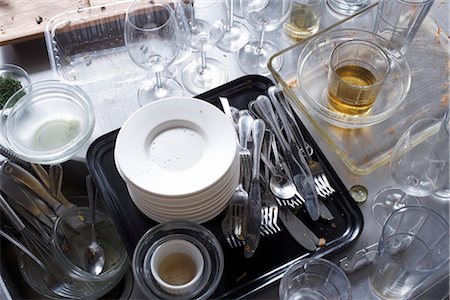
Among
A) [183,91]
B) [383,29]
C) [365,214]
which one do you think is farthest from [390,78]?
[183,91]

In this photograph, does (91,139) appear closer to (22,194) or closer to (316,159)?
(22,194)

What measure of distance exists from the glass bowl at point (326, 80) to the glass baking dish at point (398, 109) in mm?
11

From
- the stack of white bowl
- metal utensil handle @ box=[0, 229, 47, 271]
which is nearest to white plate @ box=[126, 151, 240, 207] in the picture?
the stack of white bowl

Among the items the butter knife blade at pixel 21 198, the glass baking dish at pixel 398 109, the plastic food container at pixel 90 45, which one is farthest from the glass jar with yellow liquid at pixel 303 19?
the butter knife blade at pixel 21 198

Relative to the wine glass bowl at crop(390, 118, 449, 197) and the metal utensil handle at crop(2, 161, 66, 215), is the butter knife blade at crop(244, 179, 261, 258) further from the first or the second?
the metal utensil handle at crop(2, 161, 66, 215)

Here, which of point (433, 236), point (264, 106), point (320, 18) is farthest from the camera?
point (320, 18)

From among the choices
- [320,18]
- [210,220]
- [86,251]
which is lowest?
[86,251]

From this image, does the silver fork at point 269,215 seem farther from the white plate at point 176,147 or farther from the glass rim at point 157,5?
the glass rim at point 157,5

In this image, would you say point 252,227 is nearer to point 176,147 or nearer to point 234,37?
point 176,147

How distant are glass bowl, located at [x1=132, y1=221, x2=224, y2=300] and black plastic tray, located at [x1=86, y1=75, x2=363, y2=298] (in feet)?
0.11

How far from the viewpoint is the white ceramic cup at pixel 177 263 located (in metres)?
0.64

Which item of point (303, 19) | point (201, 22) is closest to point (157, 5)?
point (201, 22)

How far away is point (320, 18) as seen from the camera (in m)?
0.89

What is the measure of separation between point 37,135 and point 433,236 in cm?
55
